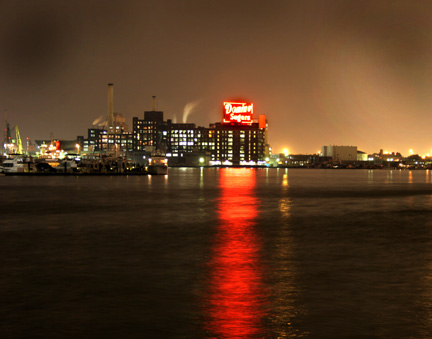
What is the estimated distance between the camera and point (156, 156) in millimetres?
182750

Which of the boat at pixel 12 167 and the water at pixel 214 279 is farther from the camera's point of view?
the boat at pixel 12 167

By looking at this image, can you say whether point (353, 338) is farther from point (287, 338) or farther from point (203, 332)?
point (203, 332)

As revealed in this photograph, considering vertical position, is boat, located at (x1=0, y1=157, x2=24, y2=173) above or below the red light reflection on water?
above

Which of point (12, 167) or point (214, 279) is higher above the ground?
point (12, 167)

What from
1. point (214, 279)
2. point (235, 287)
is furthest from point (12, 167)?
point (235, 287)

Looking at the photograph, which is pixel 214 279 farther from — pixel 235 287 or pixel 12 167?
pixel 12 167

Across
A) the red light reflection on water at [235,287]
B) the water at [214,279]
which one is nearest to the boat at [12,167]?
the water at [214,279]

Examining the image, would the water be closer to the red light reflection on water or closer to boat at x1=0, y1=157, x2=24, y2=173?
the red light reflection on water

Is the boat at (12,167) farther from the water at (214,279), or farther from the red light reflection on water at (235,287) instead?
the red light reflection on water at (235,287)

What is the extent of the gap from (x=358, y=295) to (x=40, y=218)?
25.4 metres

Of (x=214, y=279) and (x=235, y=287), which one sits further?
(x=214, y=279)

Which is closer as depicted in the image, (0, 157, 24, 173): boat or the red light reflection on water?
the red light reflection on water

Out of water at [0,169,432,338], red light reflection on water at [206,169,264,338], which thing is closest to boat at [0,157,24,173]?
water at [0,169,432,338]

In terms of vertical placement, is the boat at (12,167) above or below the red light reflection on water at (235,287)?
above
